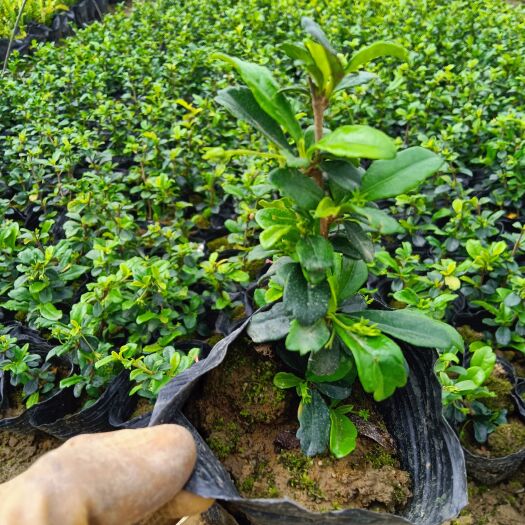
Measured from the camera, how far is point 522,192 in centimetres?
251

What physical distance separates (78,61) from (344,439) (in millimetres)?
3764

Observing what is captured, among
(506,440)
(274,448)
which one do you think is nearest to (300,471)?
(274,448)

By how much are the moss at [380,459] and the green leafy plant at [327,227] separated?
12 cm

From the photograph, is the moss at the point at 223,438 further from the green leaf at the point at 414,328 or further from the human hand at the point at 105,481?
the green leaf at the point at 414,328

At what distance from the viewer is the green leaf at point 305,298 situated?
108 centimetres

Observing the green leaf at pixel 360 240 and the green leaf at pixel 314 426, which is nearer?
the green leaf at pixel 360 240

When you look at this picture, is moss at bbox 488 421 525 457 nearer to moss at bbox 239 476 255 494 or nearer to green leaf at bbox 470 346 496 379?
green leaf at bbox 470 346 496 379

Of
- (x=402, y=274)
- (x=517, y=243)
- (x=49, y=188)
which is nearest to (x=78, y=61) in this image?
(x=49, y=188)

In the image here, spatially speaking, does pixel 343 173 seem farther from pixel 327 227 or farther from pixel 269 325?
pixel 269 325

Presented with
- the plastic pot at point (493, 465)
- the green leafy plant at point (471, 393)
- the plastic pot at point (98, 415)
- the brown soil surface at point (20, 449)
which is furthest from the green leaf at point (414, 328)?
the brown soil surface at point (20, 449)

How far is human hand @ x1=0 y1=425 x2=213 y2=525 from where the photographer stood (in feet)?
3.03

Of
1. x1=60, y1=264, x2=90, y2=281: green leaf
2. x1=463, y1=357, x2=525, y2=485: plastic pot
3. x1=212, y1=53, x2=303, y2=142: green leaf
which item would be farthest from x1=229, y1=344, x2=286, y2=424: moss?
x1=60, y1=264, x2=90, y2=281: green leaf

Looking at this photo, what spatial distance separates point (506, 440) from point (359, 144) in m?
1.50

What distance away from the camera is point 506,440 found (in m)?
1.87
